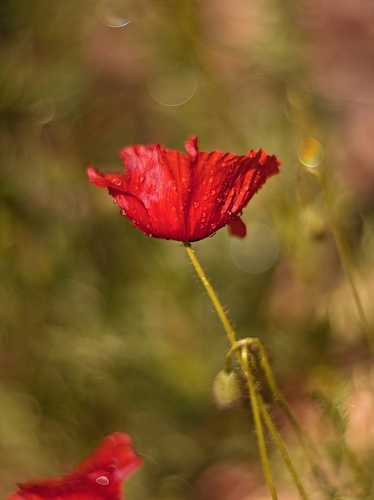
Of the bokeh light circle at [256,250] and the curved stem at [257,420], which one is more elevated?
the bokeh light circle at [256,250]

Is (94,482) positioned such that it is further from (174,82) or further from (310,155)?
(174,82)

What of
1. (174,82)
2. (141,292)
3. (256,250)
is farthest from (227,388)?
(174,82)

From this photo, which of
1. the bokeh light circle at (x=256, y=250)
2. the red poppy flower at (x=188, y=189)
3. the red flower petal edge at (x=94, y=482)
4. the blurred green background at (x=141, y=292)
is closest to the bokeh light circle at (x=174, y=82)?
the blurred green background at (x=141, y=292)

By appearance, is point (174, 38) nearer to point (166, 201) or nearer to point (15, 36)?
point (15, 36)

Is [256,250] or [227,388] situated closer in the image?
[227,388]

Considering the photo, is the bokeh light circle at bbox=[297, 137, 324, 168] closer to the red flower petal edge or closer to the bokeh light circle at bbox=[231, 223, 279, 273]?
the red flower petal edge

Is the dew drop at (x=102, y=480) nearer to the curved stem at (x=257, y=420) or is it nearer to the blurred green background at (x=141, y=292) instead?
the curved stem at (x=257, y=420)

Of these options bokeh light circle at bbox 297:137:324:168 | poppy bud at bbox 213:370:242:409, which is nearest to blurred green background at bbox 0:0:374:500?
bokeh light circle at bbox 297:137:324:168
